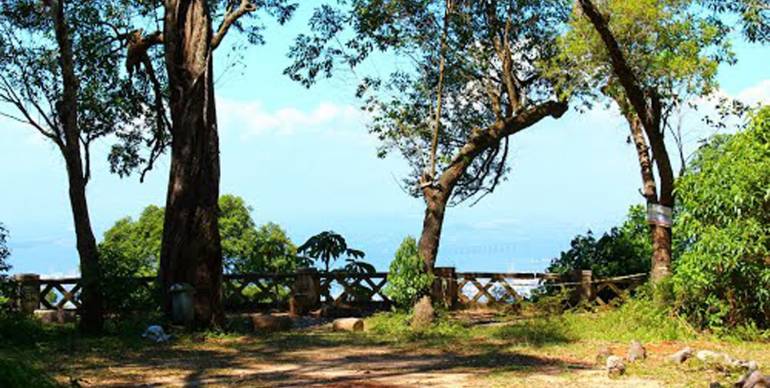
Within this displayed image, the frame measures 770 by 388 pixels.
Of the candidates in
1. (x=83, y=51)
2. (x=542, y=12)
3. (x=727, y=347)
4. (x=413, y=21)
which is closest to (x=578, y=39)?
(x=542, y=12)

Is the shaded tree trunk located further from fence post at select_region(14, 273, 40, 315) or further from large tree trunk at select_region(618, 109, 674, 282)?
fence post at select_region(14, 273, 40, 315)

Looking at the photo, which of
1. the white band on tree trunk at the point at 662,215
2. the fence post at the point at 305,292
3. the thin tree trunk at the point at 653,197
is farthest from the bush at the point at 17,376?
the white band on tree trunk at the point at 662,215

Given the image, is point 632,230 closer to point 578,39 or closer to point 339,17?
point 578,39

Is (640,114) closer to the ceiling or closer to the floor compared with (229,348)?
closer to the ceiling

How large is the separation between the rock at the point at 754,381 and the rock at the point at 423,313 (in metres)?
7.32

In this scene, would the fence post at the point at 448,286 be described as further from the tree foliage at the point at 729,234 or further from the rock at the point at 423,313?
the tree foliage at the point at 729,234

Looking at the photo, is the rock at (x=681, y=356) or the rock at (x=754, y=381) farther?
the rock at (x=681, y=356)

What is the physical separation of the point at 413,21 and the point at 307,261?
637 centimetres

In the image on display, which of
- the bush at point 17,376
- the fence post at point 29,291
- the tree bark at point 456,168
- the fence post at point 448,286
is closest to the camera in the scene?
the bush at point 17,376

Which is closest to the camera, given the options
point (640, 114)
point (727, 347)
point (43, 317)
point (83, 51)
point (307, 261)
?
point (727, 347)

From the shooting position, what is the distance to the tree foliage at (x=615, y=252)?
18.3 meters

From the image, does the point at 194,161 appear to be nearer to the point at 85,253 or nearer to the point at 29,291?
the point at 85,253

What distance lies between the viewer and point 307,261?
20.1 meters

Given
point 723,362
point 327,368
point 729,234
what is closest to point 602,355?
point 723,362
